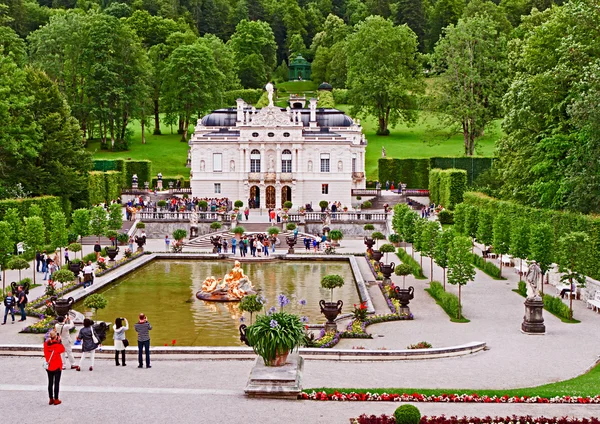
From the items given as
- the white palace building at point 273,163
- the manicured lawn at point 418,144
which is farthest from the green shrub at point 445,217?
the manicured lawn at point 418,144

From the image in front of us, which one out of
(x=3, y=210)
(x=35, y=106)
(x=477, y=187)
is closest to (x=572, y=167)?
(x=477, y=187)

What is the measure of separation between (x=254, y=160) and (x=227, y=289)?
38.2 meters

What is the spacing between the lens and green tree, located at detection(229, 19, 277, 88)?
12779 cm

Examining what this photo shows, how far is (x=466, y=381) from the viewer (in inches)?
815

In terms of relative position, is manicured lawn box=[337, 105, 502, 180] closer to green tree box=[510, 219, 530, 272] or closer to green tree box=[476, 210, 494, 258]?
green tree box=[476, 210, 494, 258]

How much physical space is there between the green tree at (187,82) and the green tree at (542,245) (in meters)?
66.2

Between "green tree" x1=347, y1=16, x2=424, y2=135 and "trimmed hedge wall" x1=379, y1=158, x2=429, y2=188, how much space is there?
18.7 meters

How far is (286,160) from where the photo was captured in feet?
238

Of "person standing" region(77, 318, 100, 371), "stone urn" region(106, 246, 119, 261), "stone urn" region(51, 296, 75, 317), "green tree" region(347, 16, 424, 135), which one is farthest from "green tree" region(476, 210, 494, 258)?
"green tree" region(347, 16, 424, 135)

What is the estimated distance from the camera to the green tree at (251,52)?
419ft

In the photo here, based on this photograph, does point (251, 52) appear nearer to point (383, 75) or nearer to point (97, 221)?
point (383, 75)

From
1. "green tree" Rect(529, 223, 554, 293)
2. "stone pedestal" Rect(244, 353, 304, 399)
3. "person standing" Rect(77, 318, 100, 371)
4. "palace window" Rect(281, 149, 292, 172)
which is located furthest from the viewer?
"palace window" Rect(281, 149, 292, 172)

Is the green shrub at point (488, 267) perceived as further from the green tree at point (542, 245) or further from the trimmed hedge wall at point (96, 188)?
the trimmed hedge wall at point (96, 188)

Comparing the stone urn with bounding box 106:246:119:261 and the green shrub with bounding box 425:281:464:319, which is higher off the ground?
the stone urn with bounding box 106:246:119:261
